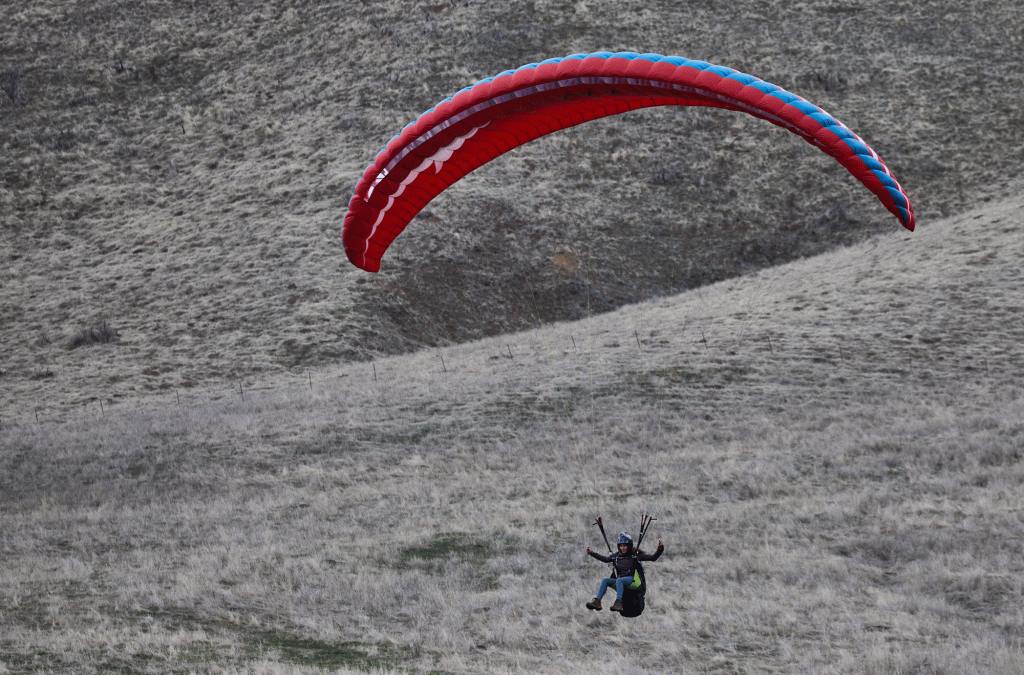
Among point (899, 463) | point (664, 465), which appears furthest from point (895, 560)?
point (664, 465)

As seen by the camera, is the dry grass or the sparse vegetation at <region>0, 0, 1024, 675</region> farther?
the sparse vegetation at <region>0, 0, 1024, 675</region>

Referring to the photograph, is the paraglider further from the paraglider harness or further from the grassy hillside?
the grassy hillside

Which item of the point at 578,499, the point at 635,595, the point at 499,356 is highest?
the point at 499,356

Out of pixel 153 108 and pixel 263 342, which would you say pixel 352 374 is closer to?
pixel 263 342

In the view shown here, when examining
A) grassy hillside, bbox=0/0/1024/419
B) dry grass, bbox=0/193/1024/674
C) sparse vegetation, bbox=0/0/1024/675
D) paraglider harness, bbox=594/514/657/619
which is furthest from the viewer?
grassy hillside, bbox=0/0/1024/419

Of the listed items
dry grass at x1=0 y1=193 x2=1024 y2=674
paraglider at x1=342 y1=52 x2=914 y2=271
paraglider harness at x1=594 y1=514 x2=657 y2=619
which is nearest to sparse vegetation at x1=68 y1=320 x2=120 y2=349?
dry grass at x1=0 y1=193 x2=1024 y2=674

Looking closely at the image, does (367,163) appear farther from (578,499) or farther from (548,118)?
(578,499)

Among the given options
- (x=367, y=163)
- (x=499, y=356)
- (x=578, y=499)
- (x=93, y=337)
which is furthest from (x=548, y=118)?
(x=367, y=163)

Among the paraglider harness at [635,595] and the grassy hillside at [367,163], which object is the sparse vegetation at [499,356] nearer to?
the grassy hillside at [367,163]
